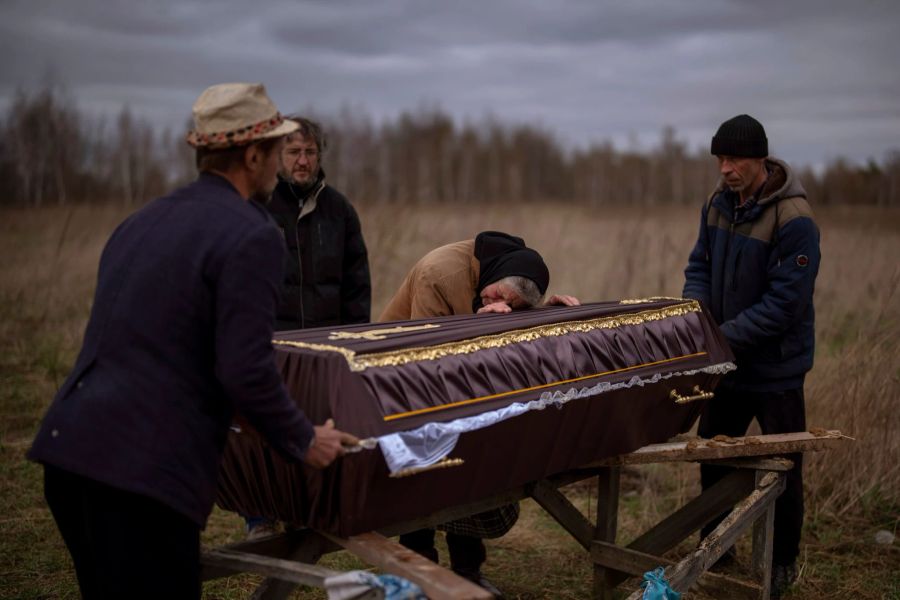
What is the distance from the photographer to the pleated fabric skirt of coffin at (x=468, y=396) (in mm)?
2688

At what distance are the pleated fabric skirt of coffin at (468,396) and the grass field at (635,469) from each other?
1.47 metres

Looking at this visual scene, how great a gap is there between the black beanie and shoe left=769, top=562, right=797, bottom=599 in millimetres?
1976

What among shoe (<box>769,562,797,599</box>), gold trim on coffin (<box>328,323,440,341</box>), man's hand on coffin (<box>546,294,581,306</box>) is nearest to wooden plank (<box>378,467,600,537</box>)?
gold trim on coffin (<box>328,323,440,341</box>)

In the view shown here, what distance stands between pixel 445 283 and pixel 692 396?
1170 mm

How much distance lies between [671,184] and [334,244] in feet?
110

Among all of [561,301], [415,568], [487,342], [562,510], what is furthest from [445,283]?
[415,568]

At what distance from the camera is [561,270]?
11.3 meters

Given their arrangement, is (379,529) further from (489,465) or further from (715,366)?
(715,366)

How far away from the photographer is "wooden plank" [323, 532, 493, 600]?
2350 mm

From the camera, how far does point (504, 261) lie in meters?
3.85

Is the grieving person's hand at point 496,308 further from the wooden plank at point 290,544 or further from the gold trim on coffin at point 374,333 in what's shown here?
the wooden plank at point 290,544

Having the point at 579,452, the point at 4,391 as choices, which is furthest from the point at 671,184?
the point at 579,452

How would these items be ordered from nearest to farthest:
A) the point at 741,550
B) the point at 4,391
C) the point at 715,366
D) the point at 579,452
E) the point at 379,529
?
the point at 379,529 → the point at 579,452 → the point at 715,366 → the point at 741,550 → the point at 4,391

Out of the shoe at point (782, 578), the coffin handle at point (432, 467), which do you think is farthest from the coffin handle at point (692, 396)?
the coffin handle at point (432, 467)
